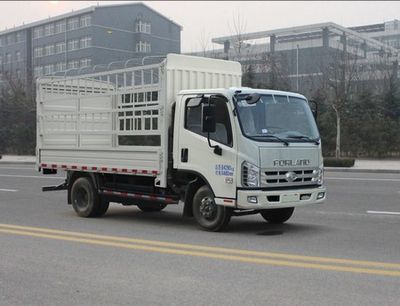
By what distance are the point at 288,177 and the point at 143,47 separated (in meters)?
74.6

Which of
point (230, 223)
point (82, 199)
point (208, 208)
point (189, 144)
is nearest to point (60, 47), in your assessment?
point (82, 199)

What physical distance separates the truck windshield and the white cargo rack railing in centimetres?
156

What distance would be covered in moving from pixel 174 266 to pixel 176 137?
3.09 metres

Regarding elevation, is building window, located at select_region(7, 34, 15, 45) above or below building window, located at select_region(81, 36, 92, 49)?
above

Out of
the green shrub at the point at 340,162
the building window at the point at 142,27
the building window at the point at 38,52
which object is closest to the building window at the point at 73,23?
the building window at the point at 38,52

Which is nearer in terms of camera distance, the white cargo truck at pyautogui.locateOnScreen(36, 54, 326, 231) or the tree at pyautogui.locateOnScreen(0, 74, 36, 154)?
the white cargo truck at pyautogui.locateOnScreen(36, 54, 326, 231)

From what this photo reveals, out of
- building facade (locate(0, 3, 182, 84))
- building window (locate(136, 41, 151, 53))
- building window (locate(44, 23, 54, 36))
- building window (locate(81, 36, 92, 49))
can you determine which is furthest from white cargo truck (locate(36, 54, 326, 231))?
building window (locate(44, 23, 54, 36))

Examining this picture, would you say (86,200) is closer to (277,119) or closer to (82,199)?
(82,199)

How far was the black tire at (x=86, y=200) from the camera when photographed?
11.0m

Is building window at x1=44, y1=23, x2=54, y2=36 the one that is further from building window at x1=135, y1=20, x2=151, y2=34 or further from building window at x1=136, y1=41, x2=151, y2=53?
building window at x1=136, y1=41, x2=151, y2=53

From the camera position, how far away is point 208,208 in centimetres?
909

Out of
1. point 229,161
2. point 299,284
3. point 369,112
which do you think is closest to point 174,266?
point 299,284

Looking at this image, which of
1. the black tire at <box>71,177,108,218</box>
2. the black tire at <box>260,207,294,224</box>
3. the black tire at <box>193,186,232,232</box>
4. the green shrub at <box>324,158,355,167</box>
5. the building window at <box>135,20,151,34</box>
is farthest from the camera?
the building window at <box>135,20,151,34</box>

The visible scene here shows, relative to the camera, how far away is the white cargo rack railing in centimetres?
970
